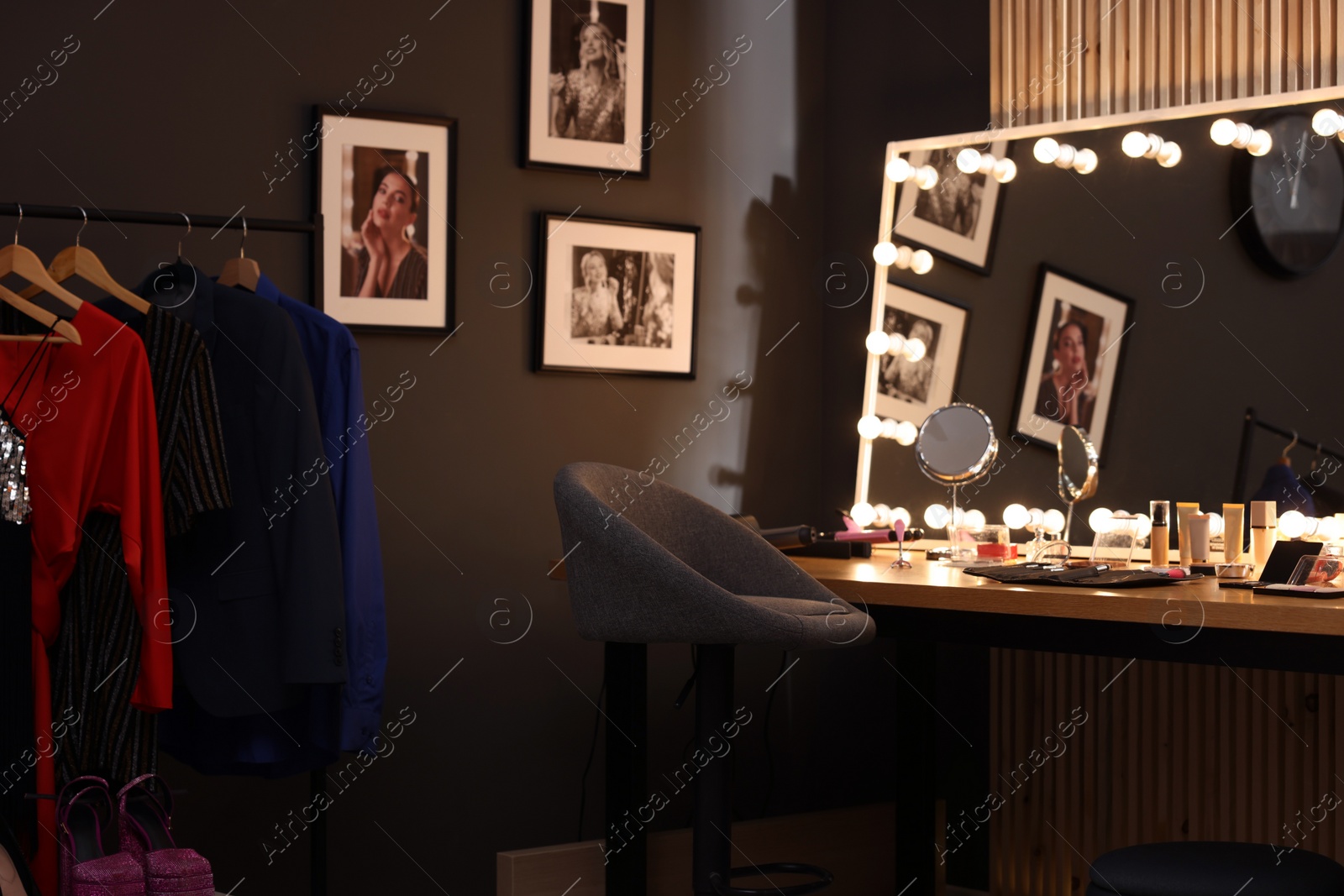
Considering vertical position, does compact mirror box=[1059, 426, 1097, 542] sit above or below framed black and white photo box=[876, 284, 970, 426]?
below

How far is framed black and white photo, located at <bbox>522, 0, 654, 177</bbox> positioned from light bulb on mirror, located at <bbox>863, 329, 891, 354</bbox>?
717 mm

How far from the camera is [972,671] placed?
10.3ft

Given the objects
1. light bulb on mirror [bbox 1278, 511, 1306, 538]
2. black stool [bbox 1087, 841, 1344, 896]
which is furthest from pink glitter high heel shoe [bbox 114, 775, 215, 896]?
light bulb on mirror [bbox 1278, 511, 1306, 538]

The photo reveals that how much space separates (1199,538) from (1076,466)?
43cm

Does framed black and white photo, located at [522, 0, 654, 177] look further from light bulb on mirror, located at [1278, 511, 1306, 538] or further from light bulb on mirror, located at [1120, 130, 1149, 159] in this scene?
light bulb on mirror, located at [1278, 511, 1306, 538]

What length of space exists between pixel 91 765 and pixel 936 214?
2.20 m

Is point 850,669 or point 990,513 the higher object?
point 990,513

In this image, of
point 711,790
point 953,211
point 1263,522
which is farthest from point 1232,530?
point 711,790

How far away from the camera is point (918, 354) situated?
10.1 ft

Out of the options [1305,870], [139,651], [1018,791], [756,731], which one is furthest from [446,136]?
[1305,870]

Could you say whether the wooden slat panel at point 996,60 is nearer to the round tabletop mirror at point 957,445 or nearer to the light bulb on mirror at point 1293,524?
the round tabletop mirror at point 957,445

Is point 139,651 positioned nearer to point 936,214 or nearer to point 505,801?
point 505,801

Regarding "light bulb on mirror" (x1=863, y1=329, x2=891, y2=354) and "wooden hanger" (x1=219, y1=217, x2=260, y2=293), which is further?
"light bulb on mirror" (x1=863, y1=329, x2=891, y2=354)

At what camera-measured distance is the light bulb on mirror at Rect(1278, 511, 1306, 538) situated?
238 cm
